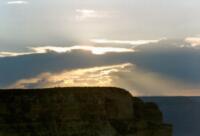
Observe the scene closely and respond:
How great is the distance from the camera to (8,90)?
3406 inches

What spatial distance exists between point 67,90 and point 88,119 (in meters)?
3.94

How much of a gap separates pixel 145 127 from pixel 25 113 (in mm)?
15409

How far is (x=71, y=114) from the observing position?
86500 millimetres

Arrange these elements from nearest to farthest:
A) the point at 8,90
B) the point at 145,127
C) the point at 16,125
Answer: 1. the point at 16,125
2. the point at 8,90
3. the point at 145,127

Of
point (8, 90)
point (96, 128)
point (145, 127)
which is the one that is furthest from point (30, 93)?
point (145, 127)

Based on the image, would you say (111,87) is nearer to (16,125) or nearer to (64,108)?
(64,108)

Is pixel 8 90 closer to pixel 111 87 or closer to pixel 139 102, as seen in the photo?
pixel 111 87

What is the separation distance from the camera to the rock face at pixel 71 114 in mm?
83150

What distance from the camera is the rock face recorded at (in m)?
83.2

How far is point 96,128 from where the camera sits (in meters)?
87.1

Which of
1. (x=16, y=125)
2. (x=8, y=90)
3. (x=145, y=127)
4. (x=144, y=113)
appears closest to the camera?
(x=16, y=125)

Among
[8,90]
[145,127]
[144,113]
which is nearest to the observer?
[8,90]

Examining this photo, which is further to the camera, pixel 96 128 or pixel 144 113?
pixel 144 113

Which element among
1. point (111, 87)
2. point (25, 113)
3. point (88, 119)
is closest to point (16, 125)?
point (25, 113)
